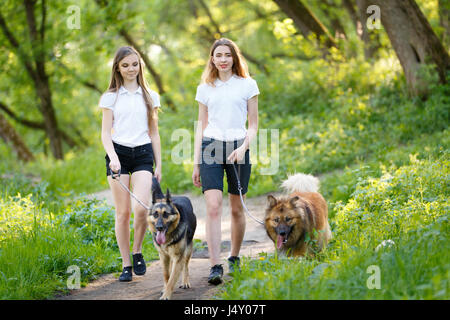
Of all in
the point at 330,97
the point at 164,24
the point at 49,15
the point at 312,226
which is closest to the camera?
the point at 312,226

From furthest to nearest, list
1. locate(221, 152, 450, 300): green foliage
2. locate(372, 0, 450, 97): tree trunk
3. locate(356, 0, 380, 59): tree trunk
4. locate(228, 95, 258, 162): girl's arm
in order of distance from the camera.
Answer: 1. locate(356, 0, 380, 59): tree trunk
2. locate(372, 0, 450, 97): tree trunk
3. locate(228, 95, 258, 162): girl's arm
4. locate(221, 152, 450, 300): green foliage

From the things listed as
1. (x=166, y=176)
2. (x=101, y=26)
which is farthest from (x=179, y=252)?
(x=101, y=26)

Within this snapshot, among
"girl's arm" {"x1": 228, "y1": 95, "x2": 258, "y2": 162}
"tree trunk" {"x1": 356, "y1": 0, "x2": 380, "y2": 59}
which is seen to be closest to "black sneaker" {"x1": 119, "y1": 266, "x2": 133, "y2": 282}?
"girl's arm" {"x1": 228, "y1": 95, "x2": 258, "y2": 162}

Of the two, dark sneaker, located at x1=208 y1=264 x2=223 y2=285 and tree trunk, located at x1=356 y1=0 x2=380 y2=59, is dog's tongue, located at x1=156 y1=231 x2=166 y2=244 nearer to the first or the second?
dark sneaker, located at x1=208 y1=264 x2=223 y2=285

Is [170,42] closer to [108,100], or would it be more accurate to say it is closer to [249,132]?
[108,100]

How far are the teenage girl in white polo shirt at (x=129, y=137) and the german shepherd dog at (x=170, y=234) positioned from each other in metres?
0.35

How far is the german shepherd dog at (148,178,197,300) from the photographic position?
15.2ft

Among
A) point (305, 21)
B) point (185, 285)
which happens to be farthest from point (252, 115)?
point (305, 21)

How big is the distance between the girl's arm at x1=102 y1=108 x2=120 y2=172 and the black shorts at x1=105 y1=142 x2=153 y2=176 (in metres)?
0.14

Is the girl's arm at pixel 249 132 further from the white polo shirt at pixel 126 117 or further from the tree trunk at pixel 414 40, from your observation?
the tree trunk at pixel 414 40

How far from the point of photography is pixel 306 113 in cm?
1338

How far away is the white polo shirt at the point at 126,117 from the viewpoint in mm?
5234

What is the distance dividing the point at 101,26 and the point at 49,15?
148 inches
